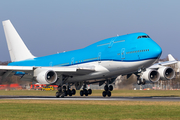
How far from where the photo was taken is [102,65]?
41250mm

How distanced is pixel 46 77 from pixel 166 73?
51.6ft

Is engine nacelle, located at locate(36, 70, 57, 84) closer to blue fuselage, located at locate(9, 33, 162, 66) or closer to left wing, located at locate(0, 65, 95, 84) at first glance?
left wing, located at locate(0, 65, 95, 84)

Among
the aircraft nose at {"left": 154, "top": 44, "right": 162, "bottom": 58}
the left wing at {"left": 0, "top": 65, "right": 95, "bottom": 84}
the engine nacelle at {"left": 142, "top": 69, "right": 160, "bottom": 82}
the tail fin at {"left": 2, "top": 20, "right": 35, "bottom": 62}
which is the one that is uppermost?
the tail fin at {"left": 2, "top": 20, "right": 35, "bottom": 62}

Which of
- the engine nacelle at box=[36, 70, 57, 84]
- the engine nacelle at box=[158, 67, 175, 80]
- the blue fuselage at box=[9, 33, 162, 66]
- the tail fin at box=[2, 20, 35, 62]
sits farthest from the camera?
the tail fin at box=[2, 20, 35, 62]

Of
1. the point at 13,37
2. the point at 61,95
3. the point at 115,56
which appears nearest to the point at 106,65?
the point at 115,56

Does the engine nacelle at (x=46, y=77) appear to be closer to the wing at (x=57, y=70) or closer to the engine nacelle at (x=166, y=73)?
the wing at (x=57, y=70)

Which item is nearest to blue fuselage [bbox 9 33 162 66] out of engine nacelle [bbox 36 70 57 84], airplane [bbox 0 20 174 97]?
airplane [bbox 0 20 174 97]

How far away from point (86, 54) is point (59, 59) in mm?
6789

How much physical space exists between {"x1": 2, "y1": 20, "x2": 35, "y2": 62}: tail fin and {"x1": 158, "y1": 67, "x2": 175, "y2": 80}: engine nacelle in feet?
77.2

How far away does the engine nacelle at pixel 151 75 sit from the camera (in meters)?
40.5

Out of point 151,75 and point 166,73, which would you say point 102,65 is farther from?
point 166,73

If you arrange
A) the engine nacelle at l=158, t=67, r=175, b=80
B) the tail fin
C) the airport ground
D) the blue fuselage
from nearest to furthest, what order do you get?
the airport ground
the blue fuselage
the engine nacelle at l=158, t=67, r=175, b=80
the tail fin

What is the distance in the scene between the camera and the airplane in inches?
1470

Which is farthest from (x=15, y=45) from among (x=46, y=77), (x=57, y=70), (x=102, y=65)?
(x=102, y=65)
